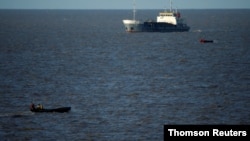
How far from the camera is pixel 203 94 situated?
83875 millimetres

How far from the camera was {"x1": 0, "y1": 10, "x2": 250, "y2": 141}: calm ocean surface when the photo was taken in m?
66.6

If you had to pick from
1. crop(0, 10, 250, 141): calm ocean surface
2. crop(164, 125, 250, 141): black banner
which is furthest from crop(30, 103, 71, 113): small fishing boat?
crop(164, 125, 250, 141): black banner

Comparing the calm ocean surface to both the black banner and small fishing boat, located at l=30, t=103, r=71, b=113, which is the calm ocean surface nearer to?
small fishing boat, located at l=30, t=103, r=71, b=113

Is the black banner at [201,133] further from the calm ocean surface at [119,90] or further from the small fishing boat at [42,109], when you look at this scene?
the small fishing boat at [42,109]

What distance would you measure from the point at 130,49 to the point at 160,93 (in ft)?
228

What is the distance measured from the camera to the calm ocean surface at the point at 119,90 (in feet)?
219

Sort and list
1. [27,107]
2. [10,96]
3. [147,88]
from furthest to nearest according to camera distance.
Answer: [147,88]
[10,96]
[27,107]

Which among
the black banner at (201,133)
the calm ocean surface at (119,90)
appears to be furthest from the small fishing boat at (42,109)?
the black banner at (201,133)

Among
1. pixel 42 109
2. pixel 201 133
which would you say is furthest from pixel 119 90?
pixel 201 133

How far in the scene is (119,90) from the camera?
8800 cm

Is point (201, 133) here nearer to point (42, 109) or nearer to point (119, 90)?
point (42, 109)

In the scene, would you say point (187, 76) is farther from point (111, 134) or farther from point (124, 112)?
point (111, 134)

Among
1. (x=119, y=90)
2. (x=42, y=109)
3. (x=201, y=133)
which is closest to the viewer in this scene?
(x=201, y=133)

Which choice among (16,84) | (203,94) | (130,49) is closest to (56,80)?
(16,84)
